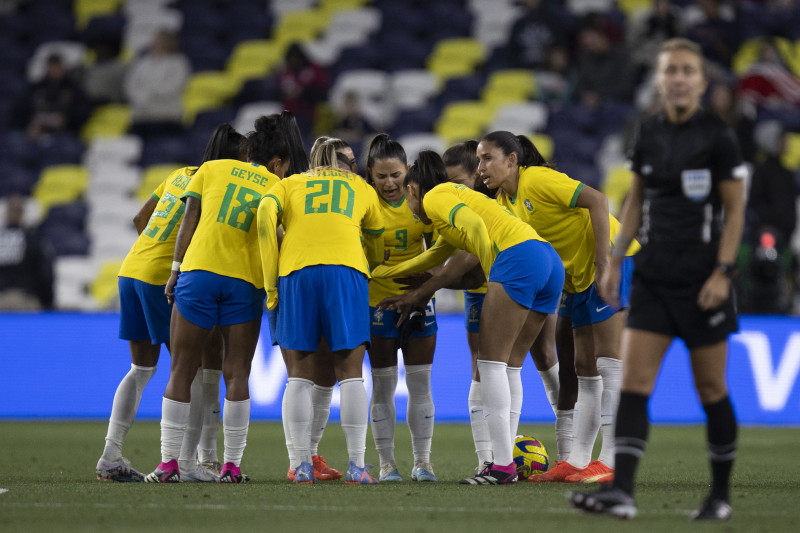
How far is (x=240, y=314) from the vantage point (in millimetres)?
6371

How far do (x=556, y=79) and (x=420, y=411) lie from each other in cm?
1004

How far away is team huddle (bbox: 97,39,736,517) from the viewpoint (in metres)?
6.12

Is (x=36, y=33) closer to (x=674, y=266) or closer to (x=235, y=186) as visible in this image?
(x=235, y=186)

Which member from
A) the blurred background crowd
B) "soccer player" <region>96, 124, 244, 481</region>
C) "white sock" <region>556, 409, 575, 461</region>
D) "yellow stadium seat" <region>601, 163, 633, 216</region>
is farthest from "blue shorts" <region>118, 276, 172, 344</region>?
"yellow stadium seat" <region>601, 163, 633, 216</region>

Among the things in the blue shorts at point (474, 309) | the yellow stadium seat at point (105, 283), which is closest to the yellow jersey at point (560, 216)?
the blue shorts at point (474, 309)

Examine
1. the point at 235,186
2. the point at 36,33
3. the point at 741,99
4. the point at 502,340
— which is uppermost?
the point at 36,33

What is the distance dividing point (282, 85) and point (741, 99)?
260 inches

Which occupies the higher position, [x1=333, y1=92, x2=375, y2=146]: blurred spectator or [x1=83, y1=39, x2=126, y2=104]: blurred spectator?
[x1=83, y1=39, x2=126, y2=104]: blurred spectator

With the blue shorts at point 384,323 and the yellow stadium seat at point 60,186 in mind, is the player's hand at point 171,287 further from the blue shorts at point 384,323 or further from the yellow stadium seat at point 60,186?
the yellow stadium seat at point 60,186

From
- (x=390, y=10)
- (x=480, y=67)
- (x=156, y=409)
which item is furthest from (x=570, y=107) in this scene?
(x=156, y=409)

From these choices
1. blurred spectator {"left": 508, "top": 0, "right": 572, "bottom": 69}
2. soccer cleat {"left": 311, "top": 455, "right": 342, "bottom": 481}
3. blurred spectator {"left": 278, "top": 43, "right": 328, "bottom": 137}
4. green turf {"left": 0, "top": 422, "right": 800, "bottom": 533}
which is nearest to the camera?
green turf {"left": 0, "top": 422, "right": 800, "bottom": 533}

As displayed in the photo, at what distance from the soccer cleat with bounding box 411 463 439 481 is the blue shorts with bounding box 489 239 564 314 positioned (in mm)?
1285

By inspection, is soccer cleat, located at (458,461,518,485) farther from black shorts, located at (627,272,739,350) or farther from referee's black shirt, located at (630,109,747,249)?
referee's black shirt, located at (630,109,747,249)

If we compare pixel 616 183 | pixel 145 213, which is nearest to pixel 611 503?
pixel 145 213
